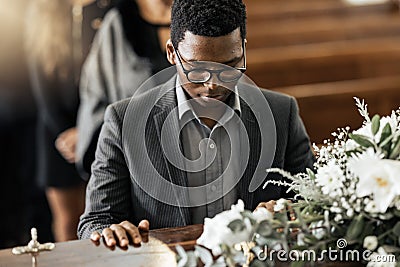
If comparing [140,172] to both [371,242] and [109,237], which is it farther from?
[371,242]

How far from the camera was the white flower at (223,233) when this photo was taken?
1473 millimetres

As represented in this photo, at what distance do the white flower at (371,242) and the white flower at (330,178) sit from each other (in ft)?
0.34

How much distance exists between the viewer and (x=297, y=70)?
4.27m

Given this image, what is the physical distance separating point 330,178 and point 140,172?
0.57 metres

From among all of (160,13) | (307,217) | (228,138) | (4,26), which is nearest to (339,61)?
(160,13)

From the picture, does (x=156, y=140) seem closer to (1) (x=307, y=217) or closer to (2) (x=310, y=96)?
(1) (x=307, y=217)

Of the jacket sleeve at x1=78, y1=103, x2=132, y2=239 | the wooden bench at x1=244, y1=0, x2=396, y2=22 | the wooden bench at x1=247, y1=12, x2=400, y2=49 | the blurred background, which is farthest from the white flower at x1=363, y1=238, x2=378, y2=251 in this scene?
the wooden bench at x1=244, y1=0, x2=396, y2=22

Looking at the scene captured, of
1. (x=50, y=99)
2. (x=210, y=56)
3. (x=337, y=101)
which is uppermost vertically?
(x=210, y=56)

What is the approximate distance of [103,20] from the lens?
3539 millimetres

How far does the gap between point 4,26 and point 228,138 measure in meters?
2.06

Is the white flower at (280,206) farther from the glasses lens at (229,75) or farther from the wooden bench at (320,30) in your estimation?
the wooden bench at (320,30)

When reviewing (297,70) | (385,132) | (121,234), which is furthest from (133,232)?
(297,70)

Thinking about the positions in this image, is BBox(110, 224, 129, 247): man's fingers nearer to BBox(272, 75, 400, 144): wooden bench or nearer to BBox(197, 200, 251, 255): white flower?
BBox(197, 200, 251, 255): white flower

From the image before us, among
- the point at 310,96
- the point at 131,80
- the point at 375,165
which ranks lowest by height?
the point at 310,96
